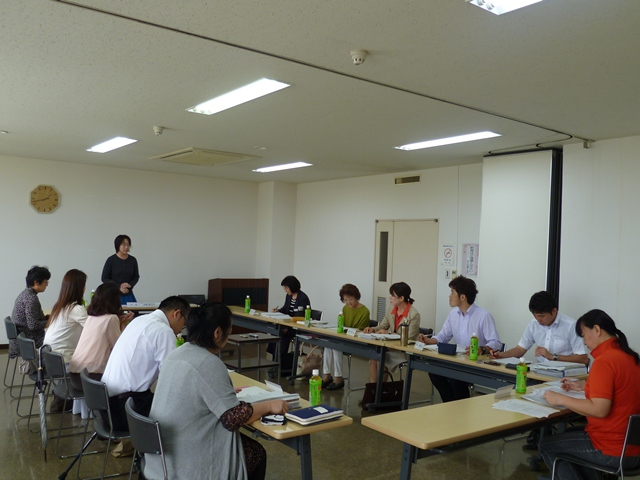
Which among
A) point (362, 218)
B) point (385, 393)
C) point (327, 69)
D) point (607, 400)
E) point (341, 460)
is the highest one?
point (327, 69)

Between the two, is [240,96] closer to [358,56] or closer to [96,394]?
[358,56]

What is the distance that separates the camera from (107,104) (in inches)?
191

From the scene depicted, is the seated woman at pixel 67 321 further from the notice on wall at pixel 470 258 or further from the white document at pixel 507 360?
the notice on wall at pixel 470 258

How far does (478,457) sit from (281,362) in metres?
2.94

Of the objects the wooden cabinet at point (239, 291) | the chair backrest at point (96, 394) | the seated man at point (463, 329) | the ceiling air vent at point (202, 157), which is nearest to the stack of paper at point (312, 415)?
the chair backrest at point (96, 394)

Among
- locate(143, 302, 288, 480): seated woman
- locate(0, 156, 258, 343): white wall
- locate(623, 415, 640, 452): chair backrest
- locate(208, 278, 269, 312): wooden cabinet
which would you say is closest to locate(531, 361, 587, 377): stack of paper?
locate(623, 415, 640, 452): chair backrest

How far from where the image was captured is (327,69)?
3.69 metres

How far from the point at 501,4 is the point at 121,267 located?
6.12 metres

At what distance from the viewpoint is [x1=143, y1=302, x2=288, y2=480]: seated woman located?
2551 millimetres

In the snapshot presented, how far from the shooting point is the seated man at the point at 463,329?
4.99 metres

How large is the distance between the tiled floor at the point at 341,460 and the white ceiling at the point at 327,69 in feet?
9.08

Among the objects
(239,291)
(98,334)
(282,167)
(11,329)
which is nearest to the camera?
(98,334)

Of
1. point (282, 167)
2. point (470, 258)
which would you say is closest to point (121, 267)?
point (282, 167)

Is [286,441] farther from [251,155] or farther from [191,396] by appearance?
[251,155]
